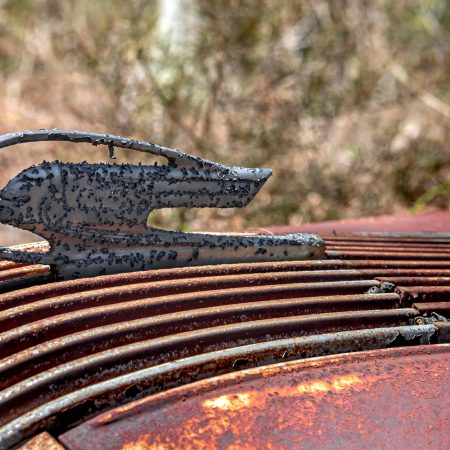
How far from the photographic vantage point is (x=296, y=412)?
1.11 m

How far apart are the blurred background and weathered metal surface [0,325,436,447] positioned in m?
3.69

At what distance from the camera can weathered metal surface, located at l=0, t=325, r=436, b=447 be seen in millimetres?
1031

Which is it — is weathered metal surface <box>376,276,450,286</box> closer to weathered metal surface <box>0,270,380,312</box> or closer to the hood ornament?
weathered metal surface <box>0,270,380,312</box>

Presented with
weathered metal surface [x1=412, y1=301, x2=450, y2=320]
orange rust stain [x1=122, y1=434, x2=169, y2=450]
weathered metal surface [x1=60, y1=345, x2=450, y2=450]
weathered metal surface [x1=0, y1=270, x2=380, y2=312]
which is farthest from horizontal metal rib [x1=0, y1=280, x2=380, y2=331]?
orange rust stain [x1=122, y1=434, x2=169, y2=450]

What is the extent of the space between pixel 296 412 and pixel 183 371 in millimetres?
231

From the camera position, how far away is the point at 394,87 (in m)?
6.51

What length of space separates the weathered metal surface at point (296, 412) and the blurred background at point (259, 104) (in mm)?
3818

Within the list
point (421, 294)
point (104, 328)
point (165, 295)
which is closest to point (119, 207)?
point (165, 295)

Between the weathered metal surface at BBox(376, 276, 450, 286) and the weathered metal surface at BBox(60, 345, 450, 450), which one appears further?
the weathered metal surface at BBox(376, 276, 450, 286)

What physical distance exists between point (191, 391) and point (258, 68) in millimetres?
5137

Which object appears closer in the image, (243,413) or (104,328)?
(243,413)

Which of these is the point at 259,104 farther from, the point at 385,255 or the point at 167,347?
the point at 167,347

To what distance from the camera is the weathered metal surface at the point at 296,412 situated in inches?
40.4

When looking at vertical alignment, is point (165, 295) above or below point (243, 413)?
above
